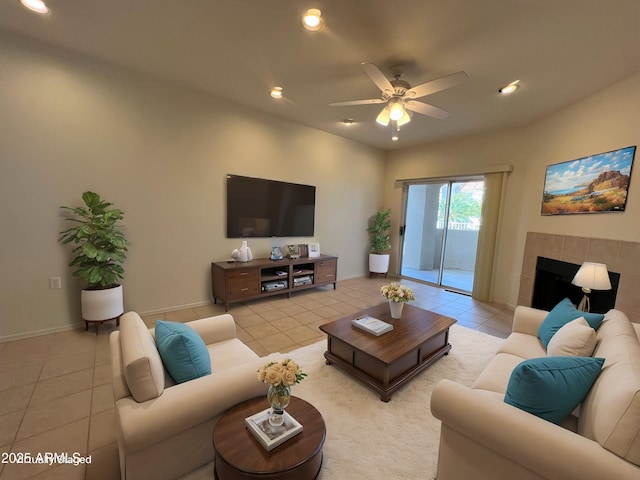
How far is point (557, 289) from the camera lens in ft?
11.9

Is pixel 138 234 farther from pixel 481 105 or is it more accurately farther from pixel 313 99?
pixel 481 105

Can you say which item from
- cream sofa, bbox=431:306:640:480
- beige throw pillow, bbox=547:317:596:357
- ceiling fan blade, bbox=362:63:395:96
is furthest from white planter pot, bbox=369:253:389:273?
cream sofa, bbox=431:306:640:480

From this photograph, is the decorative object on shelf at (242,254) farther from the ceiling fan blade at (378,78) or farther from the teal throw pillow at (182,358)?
the ceiling fan blade at (378,78)

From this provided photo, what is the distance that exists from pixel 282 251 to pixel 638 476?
4184 mm

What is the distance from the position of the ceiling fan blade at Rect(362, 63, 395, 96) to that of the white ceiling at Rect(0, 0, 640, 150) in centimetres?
34

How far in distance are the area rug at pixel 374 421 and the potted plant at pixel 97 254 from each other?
2.09 m

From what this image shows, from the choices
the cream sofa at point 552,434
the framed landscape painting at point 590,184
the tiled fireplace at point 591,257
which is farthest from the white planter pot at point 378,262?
the cream sofa at point 552,434

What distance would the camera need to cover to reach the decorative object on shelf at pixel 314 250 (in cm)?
477

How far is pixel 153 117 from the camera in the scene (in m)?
3.26

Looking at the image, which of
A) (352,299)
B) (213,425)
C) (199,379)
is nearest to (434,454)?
(213,425)

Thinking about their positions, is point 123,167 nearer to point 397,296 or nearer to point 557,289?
point 397,296

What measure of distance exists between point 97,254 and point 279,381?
267 centimetres

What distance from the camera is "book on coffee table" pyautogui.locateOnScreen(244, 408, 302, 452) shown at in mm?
1153

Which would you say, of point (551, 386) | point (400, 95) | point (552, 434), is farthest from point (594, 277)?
point (400, 95)
